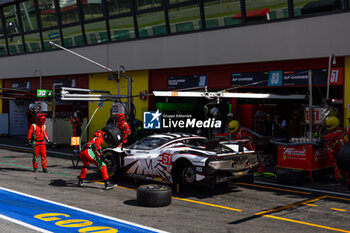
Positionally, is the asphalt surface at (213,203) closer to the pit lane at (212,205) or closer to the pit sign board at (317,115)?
the pit lane at (212,205)

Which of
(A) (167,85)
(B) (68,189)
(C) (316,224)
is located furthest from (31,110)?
(C) (316,224)

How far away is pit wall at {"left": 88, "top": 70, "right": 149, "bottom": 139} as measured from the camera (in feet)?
68.6

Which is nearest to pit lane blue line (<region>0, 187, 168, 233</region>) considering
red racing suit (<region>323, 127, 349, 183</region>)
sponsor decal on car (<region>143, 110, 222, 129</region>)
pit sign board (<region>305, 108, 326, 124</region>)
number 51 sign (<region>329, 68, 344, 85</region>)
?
sponsor decal on car (<region>143, 110, 222, 129</region>)

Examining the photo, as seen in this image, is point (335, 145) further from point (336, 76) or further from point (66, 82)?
point (66, 82)

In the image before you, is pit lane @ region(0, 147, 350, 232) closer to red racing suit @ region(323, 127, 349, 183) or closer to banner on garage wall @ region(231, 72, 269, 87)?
red racing suit @ region(323, 127, 349, 183)

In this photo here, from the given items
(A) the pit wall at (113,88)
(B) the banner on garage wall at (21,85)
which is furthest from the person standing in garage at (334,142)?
(B) the banner on garage wall at (21,85)

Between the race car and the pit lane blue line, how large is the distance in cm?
264

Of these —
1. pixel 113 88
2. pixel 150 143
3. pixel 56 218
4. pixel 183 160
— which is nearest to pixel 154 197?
pixel 183 160

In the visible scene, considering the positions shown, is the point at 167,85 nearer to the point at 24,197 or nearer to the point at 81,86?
the point at 81,86

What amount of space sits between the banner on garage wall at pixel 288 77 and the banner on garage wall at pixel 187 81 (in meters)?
1.63

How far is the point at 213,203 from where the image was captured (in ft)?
30.0

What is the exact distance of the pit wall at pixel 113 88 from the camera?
20.9 metres

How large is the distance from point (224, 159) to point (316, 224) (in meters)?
2.74

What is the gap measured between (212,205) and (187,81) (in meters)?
10.9
